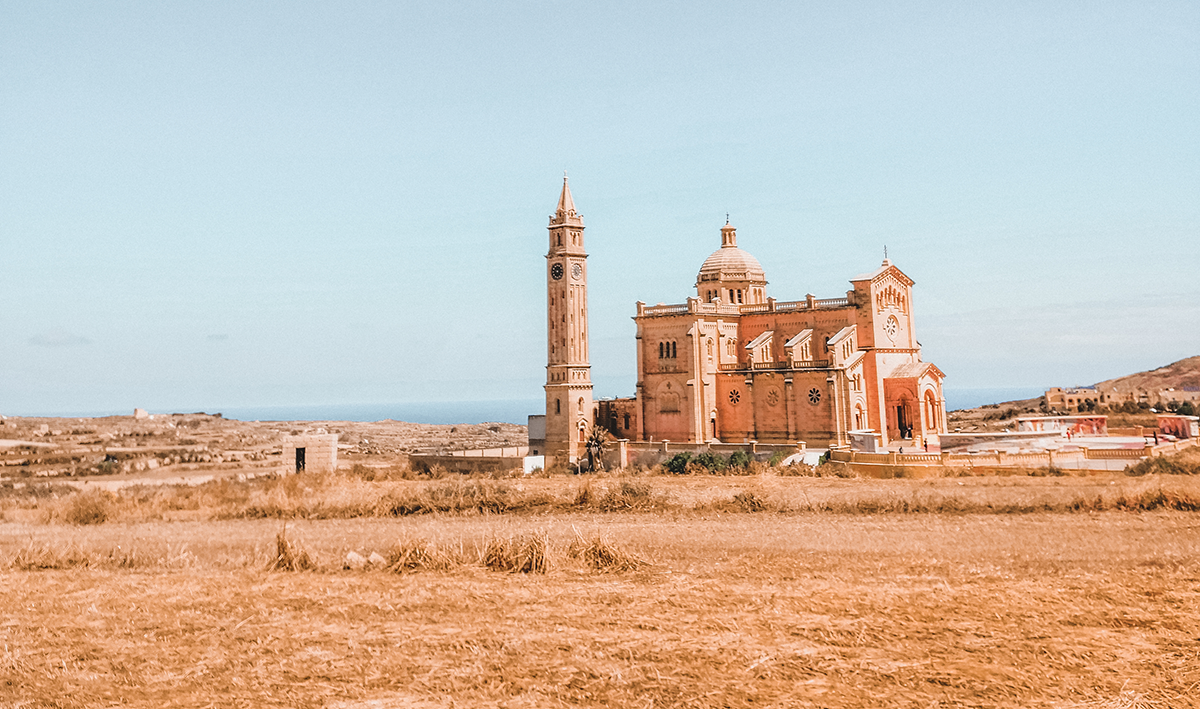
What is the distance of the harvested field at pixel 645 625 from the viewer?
9.46 metres

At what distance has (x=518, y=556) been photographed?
52.2ft

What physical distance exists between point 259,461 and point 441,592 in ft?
141

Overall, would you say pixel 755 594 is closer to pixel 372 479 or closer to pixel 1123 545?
pixel 1123 545

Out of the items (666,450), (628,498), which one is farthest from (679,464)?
(628,498)

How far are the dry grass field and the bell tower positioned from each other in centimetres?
2407

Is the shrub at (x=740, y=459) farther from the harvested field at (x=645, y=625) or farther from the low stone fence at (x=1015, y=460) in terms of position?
the harvested field at (x=645, y=625)

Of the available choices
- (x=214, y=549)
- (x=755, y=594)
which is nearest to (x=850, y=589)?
(x=755, y=594)

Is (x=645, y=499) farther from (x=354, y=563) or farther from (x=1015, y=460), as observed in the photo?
(x=1015, y=460)

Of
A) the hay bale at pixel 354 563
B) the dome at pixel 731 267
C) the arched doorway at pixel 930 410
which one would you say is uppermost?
the dome at pixel 731 267

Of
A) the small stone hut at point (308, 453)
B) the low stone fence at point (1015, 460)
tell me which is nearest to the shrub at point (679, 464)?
the low stone fence at point (1015, 460)

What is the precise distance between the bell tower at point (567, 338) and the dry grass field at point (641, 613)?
79.0 ft

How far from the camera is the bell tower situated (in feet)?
155

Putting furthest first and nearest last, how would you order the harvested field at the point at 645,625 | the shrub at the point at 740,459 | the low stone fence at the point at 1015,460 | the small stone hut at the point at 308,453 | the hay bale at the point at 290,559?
the small stone hut at the point at 308,453 → the shrub at the point at 740,459 → the low stone fence at the point at 1015,460 → the hay bale at the point at 290,559 → the harvested field at the point at 645,625

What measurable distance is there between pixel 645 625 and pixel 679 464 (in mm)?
28572
